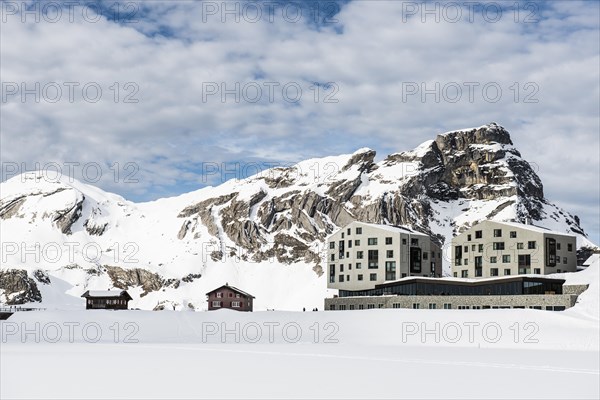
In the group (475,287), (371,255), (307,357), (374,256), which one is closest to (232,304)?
(371,255)

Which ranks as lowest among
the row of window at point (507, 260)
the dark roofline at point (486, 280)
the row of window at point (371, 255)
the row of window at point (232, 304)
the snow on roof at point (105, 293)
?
the row of window at point (232, 304)

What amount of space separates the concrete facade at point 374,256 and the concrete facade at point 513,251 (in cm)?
773

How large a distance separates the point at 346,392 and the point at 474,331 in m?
57.5

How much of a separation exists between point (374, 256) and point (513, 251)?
2249 centimetres

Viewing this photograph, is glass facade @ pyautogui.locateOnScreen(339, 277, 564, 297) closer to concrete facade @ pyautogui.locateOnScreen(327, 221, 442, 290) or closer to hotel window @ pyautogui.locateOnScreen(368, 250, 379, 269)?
concrete facade @ pyautogui.locateOnScreen(327, 221, 442, 290)

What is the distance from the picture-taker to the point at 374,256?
124m

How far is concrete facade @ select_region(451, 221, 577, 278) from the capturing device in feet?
376

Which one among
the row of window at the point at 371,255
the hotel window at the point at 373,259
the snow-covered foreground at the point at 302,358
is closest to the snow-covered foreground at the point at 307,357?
the snow-covered foreground at the point at 302,358

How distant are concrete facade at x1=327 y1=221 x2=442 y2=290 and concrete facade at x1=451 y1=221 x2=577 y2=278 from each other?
25.4 ft

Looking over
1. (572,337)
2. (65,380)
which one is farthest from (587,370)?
(572,337)

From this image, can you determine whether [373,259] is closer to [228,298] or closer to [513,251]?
[513,251]

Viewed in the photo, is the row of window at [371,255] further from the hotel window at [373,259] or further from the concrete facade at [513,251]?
the concrete facade at [513,251]

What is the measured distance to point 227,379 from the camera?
111 ft

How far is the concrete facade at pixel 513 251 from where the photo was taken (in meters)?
115
